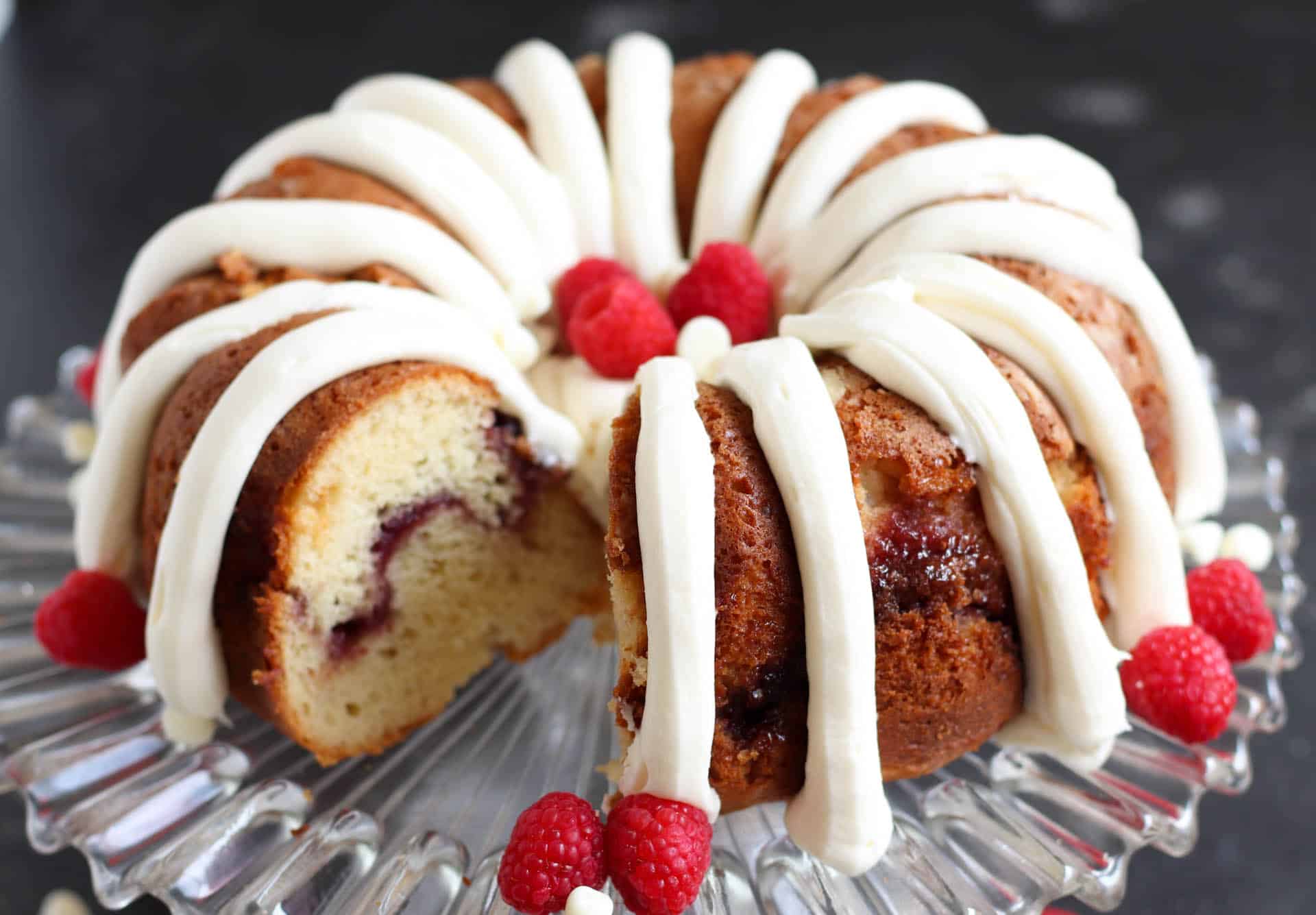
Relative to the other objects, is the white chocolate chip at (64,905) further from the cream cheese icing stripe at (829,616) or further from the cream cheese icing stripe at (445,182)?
the cream cheese icing stripe at (445,182)

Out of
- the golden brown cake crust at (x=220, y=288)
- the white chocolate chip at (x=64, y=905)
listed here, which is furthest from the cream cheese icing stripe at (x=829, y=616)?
the white chocolate chip at (x=64, y=905)

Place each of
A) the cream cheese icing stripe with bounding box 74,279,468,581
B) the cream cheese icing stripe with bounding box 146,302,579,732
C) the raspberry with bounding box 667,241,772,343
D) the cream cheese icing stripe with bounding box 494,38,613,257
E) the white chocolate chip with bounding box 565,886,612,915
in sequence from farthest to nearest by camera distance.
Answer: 1. the cream cheese icing stripe with bounding box 494,38,613,257
2. the raspberry with bounding box 667,241,772,343
3. the cream cheese icing stripe with bounding box 74,279,468,581
4. the cream cheese icing stripe with bounding box 146,302,579,732
5. the white chocolate chip with bounding box 565,886,612,915

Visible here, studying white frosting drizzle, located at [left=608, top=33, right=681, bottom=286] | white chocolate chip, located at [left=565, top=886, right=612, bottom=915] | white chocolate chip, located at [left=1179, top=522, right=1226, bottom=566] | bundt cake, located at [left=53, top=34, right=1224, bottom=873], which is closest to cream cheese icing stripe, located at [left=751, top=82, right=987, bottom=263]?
bundt cake, located at [left=53, top=34, right=1224, bottom=873]

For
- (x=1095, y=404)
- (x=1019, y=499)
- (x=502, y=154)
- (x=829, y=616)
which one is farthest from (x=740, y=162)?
(x=829, y=616)

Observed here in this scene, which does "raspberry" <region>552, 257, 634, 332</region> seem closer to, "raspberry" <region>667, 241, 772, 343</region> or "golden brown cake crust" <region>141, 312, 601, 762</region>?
"raspberry" <region>667, 241, 772, 343</region>

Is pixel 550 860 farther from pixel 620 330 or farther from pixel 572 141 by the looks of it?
pixel 572 141
